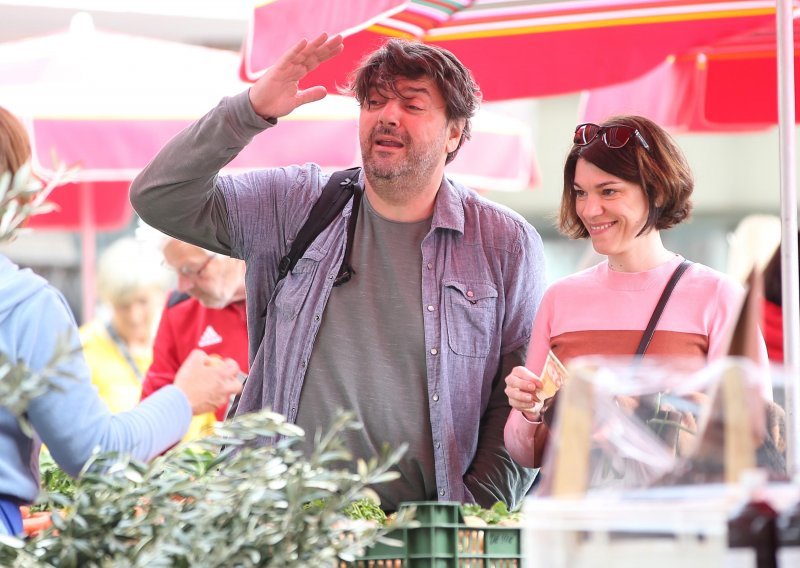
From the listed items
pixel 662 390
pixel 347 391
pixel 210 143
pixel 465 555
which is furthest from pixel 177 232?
pixel 662 390

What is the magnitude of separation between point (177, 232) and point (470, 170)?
384 centimetres

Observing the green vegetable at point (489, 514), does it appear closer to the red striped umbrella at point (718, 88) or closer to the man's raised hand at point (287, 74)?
the man's raised hand at point (287, 74)

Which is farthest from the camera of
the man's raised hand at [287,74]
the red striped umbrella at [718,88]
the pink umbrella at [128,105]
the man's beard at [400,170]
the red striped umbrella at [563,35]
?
the pink umbrella at [128,105]

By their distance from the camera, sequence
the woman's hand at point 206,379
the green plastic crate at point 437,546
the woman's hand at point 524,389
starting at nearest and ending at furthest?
1. the green plastic crate at point 437,546
2. the woman's hand at point 206,379
3. the woman's hand at point 524,389

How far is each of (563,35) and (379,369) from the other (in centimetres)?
151

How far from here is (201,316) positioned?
15.8 ft

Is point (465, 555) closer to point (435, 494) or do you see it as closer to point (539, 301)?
point (435, 494)

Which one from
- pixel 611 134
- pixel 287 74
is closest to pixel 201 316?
pixel 287 74

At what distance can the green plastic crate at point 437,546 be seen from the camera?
1891 millimetres

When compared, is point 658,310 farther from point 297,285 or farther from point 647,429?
point 647,429

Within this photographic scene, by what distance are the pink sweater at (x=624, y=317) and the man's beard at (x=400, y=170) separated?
0.43 m

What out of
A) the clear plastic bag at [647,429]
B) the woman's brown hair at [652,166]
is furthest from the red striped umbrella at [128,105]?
the clear plastic bag at [647,429]

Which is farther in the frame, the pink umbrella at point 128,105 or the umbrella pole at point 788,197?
the pink umbrella at point 128,105

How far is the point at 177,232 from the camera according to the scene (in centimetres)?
307
